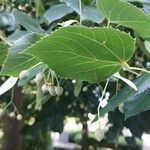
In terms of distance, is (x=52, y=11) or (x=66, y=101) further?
(x=66, y=101)

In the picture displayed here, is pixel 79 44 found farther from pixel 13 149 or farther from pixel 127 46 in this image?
pixel 13 149

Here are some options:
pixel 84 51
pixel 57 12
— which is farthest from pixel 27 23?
pixel 84 51


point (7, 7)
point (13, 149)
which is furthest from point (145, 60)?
point (13, 149)

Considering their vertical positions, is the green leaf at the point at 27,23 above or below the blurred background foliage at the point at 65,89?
above

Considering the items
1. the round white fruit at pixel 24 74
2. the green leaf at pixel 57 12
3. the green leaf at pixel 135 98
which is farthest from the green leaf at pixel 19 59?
the green leaf at pixel 57 12

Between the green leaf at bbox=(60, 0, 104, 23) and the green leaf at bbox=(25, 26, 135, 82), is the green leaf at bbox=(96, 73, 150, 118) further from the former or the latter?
the green leaf at bbox=(60, 0, 104, 23)

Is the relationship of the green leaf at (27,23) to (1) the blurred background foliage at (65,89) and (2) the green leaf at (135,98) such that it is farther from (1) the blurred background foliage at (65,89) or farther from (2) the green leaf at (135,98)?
(2) the green leaf at (135,98)
